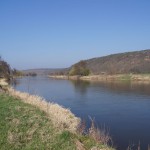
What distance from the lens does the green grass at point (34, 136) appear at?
426 inches

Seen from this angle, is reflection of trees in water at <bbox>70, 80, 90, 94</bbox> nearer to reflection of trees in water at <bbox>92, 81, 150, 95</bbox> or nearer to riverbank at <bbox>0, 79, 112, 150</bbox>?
reflection of trees in water at <bbox>92, 81, 150, 95</bbox>

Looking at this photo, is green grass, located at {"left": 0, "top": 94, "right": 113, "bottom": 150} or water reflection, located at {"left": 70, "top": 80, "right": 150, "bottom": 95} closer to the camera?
green grass, located at {"left": 0, "top": 94, "right": 113, "bottom": 150}

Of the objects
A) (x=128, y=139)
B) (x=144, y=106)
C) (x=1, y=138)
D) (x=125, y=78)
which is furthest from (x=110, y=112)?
(x=125, y=78)

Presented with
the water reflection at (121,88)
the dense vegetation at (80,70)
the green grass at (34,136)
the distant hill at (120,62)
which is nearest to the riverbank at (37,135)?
the green grass at (34,136)

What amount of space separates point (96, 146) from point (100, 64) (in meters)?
151

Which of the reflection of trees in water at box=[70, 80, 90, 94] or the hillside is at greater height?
the hillside

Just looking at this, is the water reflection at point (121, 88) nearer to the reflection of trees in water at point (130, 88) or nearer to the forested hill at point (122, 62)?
the reflection of trees in water at point (130, 88)

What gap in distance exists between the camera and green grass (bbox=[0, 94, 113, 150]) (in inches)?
426

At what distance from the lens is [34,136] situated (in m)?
11.6

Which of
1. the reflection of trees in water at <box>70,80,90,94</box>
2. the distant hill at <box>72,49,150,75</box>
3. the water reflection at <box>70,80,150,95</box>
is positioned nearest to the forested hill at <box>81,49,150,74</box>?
the distant hill at <box>72,49,150,75</box>

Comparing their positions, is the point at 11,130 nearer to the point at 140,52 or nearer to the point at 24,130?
the point at 24,130

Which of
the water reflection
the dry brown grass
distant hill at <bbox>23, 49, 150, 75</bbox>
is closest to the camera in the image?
the dry brown grass

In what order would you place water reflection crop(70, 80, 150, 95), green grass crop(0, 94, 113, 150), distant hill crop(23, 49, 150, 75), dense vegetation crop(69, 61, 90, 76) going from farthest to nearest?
distant hill crop(23, 49, 150, 75) < dense vegetation crop(69, 61, 90, 76) < water reflection crop(70, 80, 150, 95) < green grass crop(0, 94, 113, 150)

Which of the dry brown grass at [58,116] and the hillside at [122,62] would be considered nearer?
the dry brown grass at [58,116]
